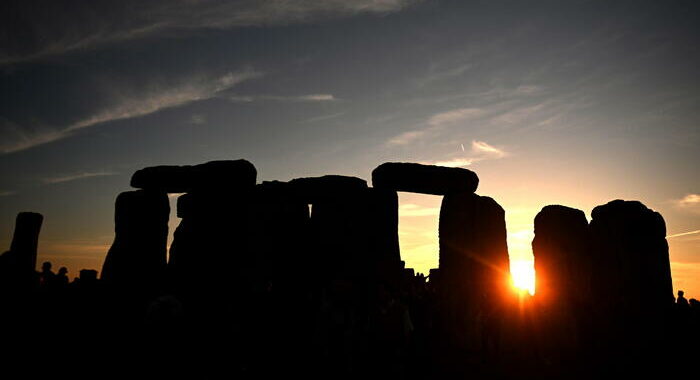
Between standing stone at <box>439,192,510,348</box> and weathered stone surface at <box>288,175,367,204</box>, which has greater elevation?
weathered stone surface at <box>288,175,367,204</box>

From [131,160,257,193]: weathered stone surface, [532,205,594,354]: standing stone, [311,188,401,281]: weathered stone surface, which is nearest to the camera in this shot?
[532,205,594,354]: standing stone

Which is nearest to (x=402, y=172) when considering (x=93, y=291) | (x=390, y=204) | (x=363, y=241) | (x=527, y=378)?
(x=390, y=204)

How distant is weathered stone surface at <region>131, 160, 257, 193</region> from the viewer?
16.8 m

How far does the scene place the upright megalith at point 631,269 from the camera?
48.2ft

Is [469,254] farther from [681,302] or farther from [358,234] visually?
[681,302]

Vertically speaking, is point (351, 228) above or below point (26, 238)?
above

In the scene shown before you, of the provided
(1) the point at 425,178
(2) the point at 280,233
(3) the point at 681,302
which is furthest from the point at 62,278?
(3) the point at 681,302

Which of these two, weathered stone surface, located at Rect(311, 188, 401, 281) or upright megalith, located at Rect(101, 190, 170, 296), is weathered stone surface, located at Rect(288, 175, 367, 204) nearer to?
weathered stone surface, located at Rect(311, 188, 401, 281)

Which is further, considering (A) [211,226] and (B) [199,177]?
(B) [199,177]

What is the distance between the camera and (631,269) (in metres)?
15.1

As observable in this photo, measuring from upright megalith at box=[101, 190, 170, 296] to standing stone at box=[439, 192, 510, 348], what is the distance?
866 centimetres

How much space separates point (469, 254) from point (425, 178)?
9.60 feet

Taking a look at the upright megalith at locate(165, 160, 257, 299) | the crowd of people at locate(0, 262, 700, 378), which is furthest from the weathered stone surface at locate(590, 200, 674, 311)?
the upright megalith at locate(165, 160, 257, 299)

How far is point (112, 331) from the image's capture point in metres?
10.4
